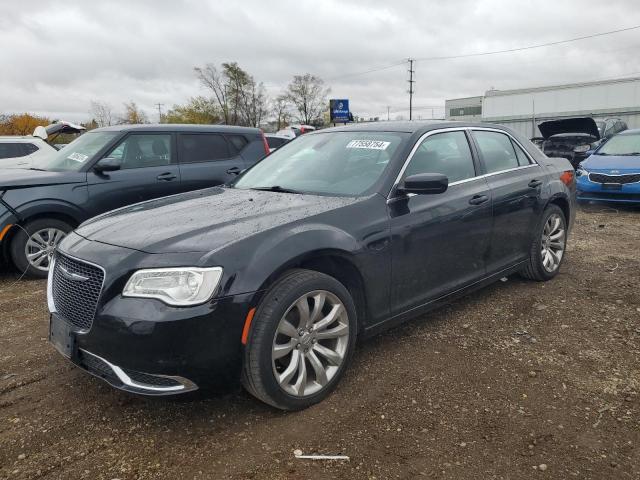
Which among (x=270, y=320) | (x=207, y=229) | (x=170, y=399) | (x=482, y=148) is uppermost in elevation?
(x=482, y=148)

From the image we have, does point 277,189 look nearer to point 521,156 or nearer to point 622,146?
point 521,156

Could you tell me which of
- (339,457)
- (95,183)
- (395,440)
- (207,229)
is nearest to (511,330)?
(395,440)

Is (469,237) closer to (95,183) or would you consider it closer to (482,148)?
(482,148)

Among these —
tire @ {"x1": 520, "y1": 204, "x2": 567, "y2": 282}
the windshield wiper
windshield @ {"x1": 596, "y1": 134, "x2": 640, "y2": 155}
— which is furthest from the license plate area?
windshield @ {"x1": 596, "y1": 134, "x2": 640, "y2": 155}

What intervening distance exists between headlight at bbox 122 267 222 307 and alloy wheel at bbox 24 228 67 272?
3.57m

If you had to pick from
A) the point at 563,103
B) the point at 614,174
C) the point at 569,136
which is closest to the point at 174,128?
the point at 614,174

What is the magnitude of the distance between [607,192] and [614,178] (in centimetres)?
27

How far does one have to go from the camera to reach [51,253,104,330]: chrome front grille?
2.55m

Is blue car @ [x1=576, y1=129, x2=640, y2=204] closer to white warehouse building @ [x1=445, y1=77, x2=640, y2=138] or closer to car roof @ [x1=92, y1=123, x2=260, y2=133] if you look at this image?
car roof @ [x1=92, y1=123, x2=260, y2=133]

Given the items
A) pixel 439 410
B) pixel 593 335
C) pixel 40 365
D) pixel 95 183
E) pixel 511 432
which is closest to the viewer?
pixel 511 432

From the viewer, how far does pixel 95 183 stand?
229 inches

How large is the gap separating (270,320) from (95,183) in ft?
13.6

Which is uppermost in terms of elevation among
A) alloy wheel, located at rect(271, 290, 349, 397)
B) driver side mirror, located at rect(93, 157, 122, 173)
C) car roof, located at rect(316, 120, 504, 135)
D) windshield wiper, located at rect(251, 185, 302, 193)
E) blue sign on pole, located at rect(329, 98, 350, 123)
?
blue sign on pole, located at rect(329, 98, 350, 123)

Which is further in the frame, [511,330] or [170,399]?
[511,330]
